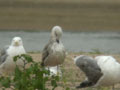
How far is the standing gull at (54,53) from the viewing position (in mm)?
11102

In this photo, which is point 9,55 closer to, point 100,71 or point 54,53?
point 54,53

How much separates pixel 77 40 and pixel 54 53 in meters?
7.69

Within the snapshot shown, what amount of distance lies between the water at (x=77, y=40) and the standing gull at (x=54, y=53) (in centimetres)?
445

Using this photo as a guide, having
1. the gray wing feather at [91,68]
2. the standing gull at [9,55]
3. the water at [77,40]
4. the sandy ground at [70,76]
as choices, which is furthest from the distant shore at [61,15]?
the gray wing feather at [91,68]

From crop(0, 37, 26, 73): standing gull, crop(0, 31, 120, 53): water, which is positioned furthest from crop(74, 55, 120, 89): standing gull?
crop(0, 31, 120, 53): water

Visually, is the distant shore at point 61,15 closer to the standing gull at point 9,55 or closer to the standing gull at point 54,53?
the standing gull at point 54,53

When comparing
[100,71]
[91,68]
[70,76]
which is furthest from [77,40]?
[100,71]

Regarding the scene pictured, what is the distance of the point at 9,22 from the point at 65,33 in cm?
316

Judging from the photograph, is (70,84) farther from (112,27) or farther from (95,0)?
(95,0)

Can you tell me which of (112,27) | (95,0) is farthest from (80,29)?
(95,0)

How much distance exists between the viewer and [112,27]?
73.8ft

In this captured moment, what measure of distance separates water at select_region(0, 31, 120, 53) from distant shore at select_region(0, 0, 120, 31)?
153cm

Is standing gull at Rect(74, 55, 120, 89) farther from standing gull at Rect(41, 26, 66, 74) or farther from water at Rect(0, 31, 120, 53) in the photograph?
water at Rect(0, 31, 120, 53)

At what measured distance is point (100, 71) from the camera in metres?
9.10
